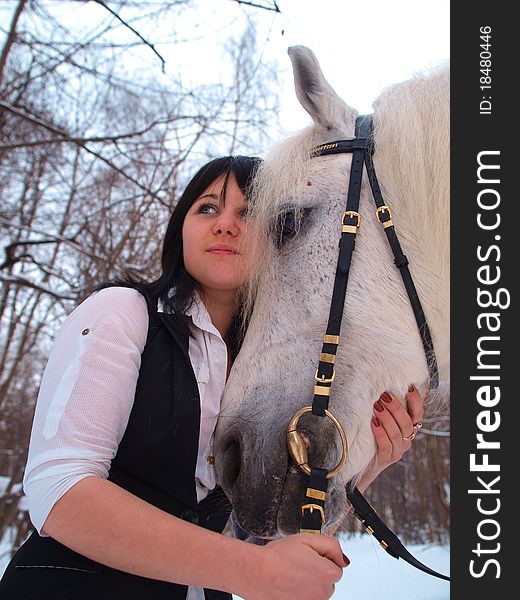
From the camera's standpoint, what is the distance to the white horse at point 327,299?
1.39 metres

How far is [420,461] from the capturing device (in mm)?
6508

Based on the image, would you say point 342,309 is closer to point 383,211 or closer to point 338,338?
point 338,338

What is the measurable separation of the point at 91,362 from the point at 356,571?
227cm

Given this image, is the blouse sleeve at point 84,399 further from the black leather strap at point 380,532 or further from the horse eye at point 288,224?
the black leather strap at point 380,532

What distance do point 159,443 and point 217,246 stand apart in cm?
65

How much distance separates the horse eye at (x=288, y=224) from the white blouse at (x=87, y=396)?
476mm

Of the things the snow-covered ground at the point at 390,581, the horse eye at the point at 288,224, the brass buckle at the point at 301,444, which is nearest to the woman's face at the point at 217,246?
the horse eye at the point at 288,224

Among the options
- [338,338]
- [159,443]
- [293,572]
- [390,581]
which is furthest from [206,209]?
[390,581]

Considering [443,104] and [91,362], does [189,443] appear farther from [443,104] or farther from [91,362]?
[443,104]

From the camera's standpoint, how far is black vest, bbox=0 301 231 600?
3.95 feet

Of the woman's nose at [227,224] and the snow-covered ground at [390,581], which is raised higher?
the woman's nose at [227,224]

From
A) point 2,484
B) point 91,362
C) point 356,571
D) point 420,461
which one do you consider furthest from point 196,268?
point 420,461

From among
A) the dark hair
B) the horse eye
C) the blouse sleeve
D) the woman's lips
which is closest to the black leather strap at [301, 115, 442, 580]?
the horse eye

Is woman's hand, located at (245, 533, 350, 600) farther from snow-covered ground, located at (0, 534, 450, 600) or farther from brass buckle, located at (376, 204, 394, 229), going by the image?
snow-covered ground, located at (0, 534, 450, 600)
